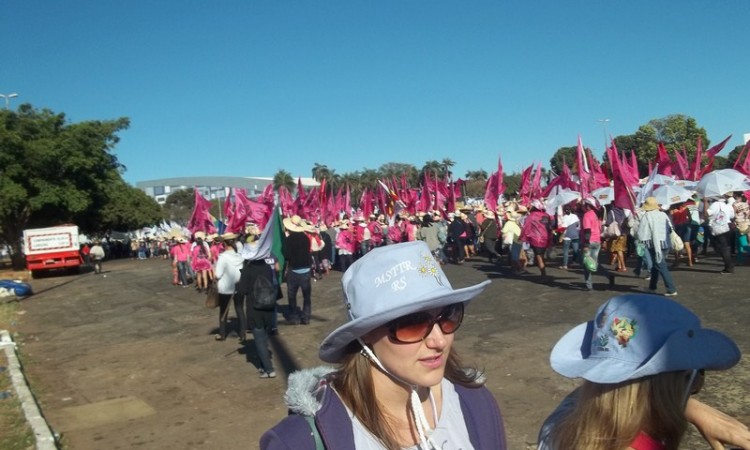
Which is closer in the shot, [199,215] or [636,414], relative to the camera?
[636,414]

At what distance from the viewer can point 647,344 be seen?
1.91 m

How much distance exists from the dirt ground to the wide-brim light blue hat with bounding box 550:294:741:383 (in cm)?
163

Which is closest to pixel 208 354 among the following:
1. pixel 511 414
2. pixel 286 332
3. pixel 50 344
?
pixel 286 332

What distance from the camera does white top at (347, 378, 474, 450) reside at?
2.00 meters

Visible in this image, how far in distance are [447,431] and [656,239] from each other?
35.5 feet

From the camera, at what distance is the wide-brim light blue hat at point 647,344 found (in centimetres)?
186

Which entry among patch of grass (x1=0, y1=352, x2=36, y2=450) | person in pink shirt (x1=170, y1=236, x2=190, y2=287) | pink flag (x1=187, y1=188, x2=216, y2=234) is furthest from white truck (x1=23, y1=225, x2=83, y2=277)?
patch of grass (x1=0, y1=352, x2=36, y2=450)

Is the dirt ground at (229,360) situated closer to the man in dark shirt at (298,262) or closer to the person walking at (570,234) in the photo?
the man in dark shirt at (298,262)

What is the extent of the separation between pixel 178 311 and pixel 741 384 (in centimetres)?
1245

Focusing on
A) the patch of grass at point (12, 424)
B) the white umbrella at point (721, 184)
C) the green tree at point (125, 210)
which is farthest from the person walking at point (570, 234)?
the green tree at point (125, 210)

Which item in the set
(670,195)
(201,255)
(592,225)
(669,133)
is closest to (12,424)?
(592,225)

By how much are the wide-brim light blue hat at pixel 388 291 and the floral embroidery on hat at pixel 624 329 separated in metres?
0.45

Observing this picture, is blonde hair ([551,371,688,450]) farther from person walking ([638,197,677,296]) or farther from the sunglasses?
person walking ([638,197,677,296])

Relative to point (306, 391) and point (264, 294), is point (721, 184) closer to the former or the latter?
point (264, 294)
